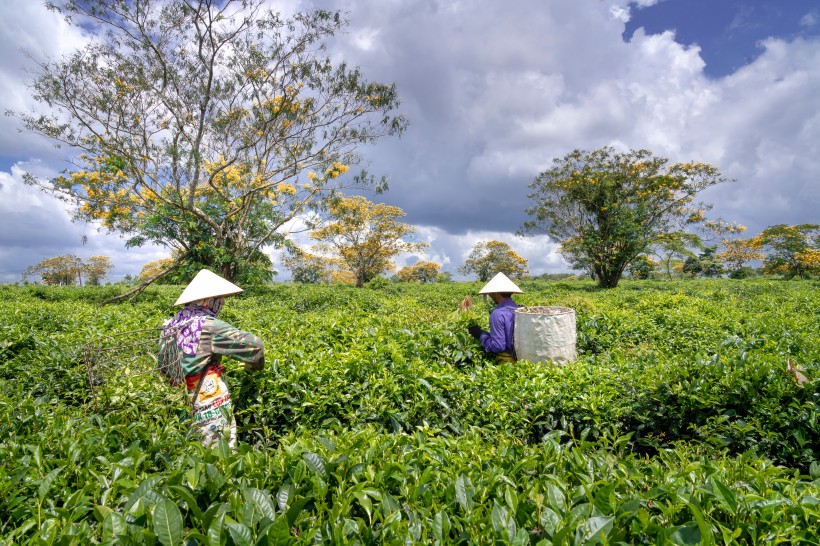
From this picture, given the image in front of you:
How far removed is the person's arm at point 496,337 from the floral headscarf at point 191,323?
10.6 ft

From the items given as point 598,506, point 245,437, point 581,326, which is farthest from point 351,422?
point 581,326

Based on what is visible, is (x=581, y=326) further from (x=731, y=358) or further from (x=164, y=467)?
(x=164, y=467)

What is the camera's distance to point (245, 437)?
349 centimetres

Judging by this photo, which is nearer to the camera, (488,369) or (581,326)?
(488,369)

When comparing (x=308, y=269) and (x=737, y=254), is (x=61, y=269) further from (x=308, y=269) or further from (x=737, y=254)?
(x=737, y=254)

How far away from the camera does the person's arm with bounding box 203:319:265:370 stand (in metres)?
3.43

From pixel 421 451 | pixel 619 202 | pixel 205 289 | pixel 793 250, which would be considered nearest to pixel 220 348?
pixel 205 289

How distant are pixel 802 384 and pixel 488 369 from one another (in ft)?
Result: 7.94

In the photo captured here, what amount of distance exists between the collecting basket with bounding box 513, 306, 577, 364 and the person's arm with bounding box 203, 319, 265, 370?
3.10 metres

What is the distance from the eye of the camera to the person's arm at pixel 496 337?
529 cm

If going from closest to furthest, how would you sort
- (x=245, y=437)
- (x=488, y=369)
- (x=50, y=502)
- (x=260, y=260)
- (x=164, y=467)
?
1. (x=50, y=502)
2. (x=164, y=467)
3. (x=245, y=437)
4. (x=488, y=369)
5. (x=260, y=260)

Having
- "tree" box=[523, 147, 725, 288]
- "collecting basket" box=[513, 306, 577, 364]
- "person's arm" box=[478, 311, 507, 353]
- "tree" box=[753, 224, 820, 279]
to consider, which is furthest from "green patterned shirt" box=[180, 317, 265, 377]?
"tree" box=[753, 224, 820, 279]

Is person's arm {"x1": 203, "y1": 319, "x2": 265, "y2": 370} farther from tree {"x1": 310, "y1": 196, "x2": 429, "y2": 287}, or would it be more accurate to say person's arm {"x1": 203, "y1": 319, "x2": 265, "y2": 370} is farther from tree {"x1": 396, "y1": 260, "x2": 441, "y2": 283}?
tree {"x1": 396, "y1": 260, "x2": 441, "y2": 283}

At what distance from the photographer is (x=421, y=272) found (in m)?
53.5
